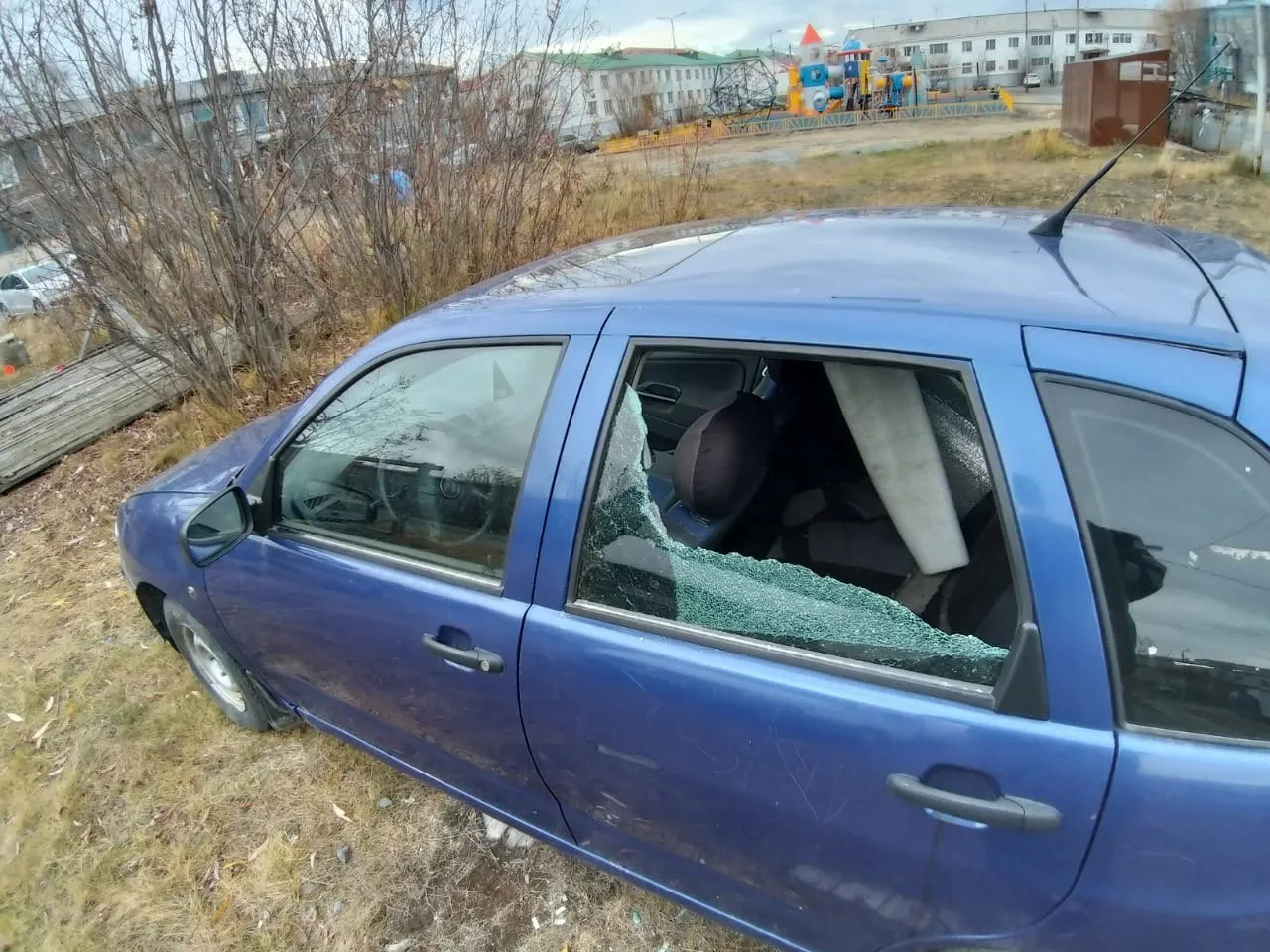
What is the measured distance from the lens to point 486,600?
5.73 feet

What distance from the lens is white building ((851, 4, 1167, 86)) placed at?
234ft

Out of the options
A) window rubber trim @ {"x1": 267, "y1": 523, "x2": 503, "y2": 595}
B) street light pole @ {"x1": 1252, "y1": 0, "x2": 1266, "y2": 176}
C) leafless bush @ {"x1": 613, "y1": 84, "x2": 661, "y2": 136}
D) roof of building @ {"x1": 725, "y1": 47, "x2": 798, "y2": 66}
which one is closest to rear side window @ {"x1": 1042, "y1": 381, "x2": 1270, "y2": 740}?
Result: window rubber trim @ {"x1": 267, "y1": 523, "x2": 503, "y2": 595}

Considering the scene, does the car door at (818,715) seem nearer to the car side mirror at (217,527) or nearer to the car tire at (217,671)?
the car side mirror at (217,527)

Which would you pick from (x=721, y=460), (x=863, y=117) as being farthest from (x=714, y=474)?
(x=863, y=117)

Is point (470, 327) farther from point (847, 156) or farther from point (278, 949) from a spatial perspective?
point (847, 156)

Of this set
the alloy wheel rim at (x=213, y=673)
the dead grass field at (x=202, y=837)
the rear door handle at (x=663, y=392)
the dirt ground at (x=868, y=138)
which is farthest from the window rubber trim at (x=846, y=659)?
the dirt ground at (x=868, y=138)

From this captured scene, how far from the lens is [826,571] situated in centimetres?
190

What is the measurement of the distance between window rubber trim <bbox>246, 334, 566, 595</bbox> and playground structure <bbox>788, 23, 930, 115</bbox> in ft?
142

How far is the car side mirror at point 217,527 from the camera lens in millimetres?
2197

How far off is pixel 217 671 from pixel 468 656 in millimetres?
1799

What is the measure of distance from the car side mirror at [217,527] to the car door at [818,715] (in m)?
1.05

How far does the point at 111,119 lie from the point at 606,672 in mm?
5563

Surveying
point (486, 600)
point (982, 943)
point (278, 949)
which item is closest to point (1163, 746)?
point (982, 943)

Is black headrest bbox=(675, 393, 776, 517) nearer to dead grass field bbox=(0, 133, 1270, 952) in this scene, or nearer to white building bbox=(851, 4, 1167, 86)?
dead grass field bbox=(0, 133, 1270, 952)
